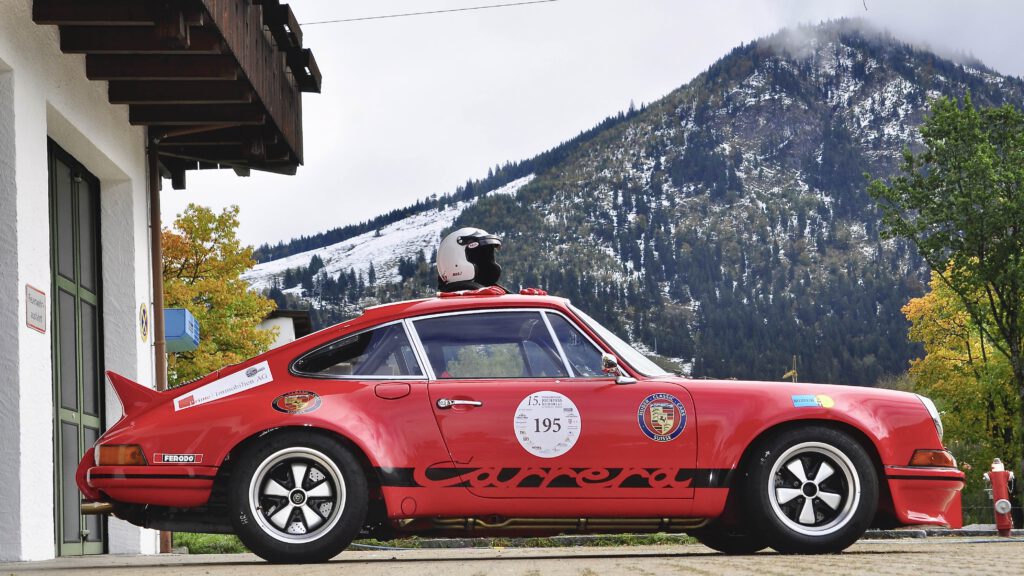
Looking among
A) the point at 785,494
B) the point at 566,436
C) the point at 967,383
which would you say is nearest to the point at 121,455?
the point at 566,436

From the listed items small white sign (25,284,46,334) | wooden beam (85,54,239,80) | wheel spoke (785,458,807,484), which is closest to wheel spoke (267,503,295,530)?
wheel spoke (785,458,807,484)

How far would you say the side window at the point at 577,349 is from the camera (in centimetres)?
736

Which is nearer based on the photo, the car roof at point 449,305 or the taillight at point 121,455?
the taillight at point 121,455

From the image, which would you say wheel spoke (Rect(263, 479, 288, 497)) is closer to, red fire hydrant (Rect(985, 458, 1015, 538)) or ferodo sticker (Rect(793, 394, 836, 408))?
ferodo sticker (Rect(793, 394, 836, 408))

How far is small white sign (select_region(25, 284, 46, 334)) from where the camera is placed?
1089cm

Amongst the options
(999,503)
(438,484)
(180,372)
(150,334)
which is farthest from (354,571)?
Result: (180,372)

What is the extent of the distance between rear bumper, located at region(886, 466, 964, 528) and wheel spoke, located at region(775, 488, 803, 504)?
0.51 metres

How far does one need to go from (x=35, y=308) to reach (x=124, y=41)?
7.89 ft

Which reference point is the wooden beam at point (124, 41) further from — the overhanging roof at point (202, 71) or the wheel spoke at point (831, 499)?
the wheel spoke at point (831, 499)

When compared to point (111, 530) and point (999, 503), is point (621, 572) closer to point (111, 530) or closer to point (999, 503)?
point (111, 530)

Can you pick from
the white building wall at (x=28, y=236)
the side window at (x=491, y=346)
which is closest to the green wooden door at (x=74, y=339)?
the white building wall at (x=28, y=236)

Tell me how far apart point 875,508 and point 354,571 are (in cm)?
279

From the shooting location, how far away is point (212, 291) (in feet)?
153

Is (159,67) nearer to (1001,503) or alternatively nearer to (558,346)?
(558,346)
